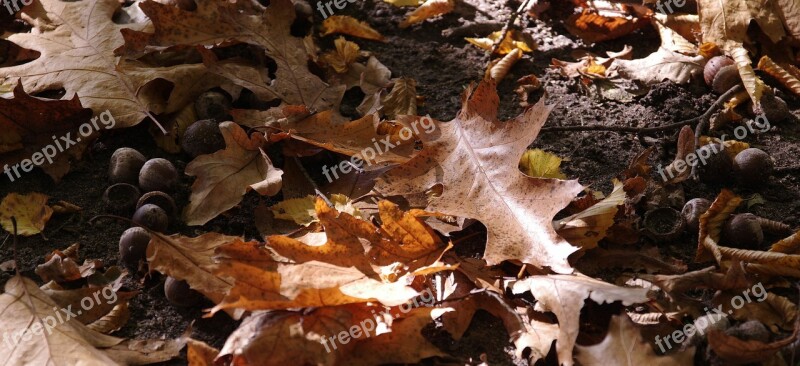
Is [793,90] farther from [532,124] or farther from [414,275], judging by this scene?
[414,275]

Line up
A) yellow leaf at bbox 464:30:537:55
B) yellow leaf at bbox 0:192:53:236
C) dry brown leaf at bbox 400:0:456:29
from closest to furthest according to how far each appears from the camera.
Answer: yellow leaf at bbox 0:192:53:236 < yellow leaf at bbox 464:30:537:55 < dry brown leaf at bbox 400:0:456:29

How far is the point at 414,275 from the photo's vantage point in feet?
6.92

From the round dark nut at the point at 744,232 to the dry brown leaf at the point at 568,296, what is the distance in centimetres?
61

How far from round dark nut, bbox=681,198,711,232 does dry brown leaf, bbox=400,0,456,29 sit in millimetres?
1623

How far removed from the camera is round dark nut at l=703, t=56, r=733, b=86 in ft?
10.0

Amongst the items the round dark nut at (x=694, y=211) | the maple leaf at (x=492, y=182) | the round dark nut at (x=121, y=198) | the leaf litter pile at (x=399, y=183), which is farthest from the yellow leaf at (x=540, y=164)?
the round dark nut at (x=121, y=198)

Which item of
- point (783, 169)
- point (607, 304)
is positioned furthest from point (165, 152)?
point (783, 169)

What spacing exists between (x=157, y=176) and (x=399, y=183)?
2.82ft

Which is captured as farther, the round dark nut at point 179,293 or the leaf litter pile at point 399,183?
the round dark nut at point 179,293

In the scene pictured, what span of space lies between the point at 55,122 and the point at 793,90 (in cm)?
303

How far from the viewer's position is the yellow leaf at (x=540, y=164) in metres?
2.59

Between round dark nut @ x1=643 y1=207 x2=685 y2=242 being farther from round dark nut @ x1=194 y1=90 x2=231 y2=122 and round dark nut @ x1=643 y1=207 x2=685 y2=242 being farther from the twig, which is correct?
round dark nut @ x1=194 y1=90 x2=231 y2=122

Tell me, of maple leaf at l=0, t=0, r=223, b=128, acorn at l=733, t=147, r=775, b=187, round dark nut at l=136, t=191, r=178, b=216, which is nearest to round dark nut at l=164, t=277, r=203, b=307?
round dark nut at l=136, t=191, r=178, b=216

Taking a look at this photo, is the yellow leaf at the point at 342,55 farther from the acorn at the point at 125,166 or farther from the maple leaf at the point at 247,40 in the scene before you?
the acorn at the point at 125,166
